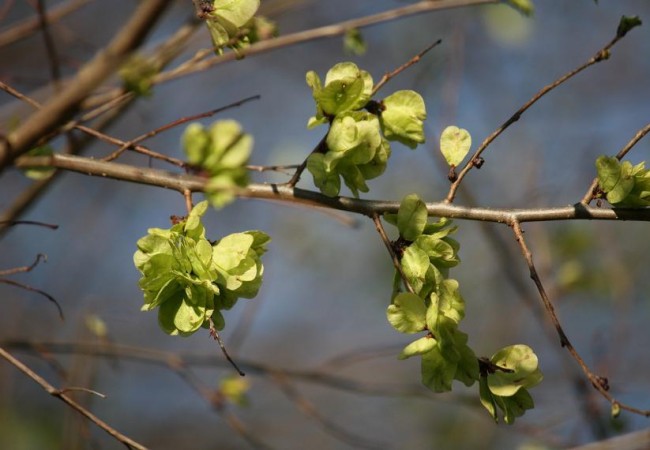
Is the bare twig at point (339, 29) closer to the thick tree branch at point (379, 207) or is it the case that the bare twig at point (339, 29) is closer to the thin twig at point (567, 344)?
the thick tree branch at point (379, 207)

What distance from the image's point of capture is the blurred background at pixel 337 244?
402cm

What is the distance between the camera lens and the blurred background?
4.02 metres

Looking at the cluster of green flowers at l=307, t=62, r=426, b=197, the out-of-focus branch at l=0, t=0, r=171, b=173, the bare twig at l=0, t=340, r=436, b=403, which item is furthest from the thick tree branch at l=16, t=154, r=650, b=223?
the bare twig at l=0, t=340, r=436, b=403

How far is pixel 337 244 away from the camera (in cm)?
529

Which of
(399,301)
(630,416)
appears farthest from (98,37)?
(399,301)

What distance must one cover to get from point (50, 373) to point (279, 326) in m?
2.08

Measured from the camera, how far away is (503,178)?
478cm

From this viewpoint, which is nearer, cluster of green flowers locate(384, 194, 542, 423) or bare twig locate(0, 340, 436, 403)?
cluster of green flowers locate(384, 194, 542, 423)

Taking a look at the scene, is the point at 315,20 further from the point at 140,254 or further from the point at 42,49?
the point at 140,254

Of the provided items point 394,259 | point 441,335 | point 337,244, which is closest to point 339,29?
point 394,259

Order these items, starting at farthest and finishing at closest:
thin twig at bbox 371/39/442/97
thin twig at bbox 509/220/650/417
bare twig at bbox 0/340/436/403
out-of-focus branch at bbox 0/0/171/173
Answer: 1. bare twig at bbox 0/340/436/403
2. thin twig at bbox 371/39/442/97
3. thin twig at bbox 509/220/650/417
4. out-of-focus branch at bbox 0/0/171/173

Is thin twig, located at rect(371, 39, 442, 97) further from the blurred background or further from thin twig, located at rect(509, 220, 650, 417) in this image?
the blurred background

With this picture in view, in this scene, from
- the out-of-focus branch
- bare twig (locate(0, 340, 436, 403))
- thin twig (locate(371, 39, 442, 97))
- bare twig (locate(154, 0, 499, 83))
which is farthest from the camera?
bare twig (locate(0, 340, 436, 403))

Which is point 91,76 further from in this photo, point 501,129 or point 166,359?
A: point 166,359
